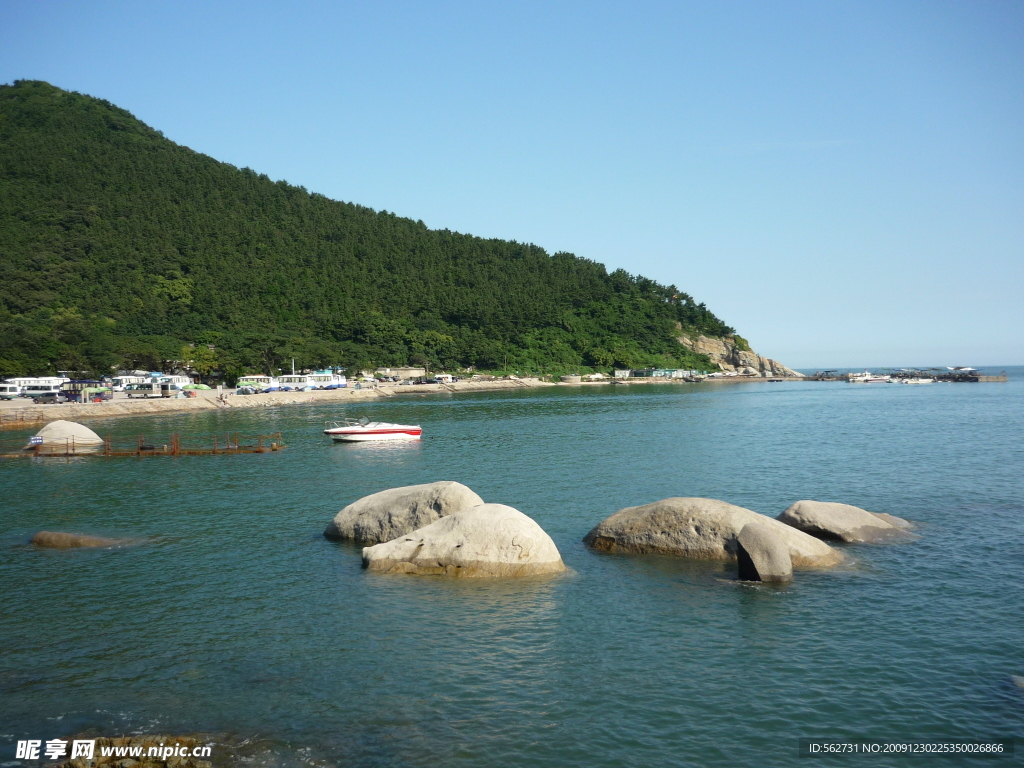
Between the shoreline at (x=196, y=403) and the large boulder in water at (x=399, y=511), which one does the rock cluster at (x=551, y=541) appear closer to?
the large boulder in water at (x=399, y=511)

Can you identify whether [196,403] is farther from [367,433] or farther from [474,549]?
[474,549]

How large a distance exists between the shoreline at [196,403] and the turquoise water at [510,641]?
157 feet

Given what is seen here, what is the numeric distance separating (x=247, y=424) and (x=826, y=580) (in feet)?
200

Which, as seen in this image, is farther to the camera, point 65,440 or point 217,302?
point 217,302

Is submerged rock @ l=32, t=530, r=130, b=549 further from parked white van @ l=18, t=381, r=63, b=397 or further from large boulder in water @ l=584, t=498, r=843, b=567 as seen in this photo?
parked white van @ l=18, t=381, r=63, b=397

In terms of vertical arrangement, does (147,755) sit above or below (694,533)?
below

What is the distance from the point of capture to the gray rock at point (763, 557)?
698 inches

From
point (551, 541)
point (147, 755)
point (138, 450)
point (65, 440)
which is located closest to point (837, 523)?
point (551, 541)

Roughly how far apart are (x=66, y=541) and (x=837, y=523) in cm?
2335

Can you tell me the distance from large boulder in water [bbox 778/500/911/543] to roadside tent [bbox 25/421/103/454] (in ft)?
145

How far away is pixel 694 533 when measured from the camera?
66.0 ft

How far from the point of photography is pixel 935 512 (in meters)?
25.8

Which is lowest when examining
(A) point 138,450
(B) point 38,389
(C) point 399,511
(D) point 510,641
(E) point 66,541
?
(D) point 510,641

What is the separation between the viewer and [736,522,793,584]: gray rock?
58.1 feet
